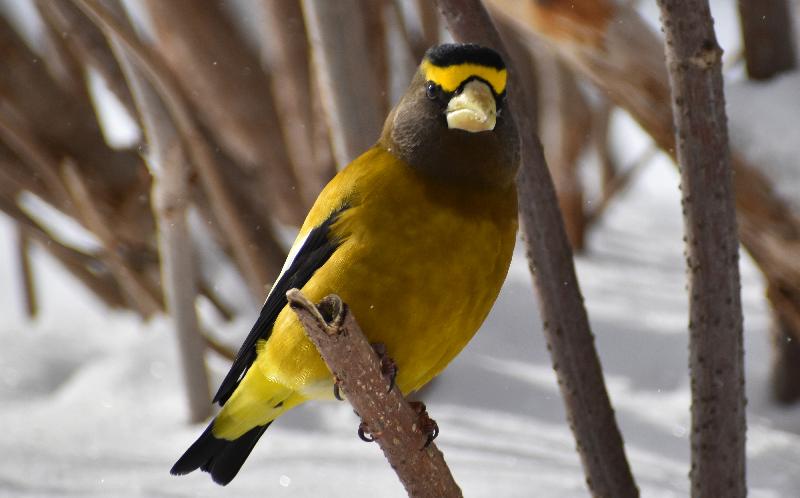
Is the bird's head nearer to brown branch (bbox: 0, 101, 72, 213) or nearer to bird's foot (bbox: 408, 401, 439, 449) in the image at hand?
bird's foot (bbox: 408, 401, 439, 449)

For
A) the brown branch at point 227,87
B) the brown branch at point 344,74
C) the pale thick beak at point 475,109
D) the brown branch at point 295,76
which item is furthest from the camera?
the brown branch at point 227,87

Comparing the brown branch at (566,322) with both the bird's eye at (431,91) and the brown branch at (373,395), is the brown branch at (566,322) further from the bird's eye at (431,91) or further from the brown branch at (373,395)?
the brown branch at (373,395)

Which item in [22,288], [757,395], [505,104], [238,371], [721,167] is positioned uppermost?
[505,104]

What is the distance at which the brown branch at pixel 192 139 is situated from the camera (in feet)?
8.03

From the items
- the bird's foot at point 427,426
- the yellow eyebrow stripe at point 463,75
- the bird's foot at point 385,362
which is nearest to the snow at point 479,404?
the bird's foot at point 427,426

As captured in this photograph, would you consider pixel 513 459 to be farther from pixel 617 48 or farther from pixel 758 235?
pixel 617 48

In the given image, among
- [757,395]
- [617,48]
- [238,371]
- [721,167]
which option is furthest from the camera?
[757,395]

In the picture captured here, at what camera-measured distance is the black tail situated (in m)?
2.25

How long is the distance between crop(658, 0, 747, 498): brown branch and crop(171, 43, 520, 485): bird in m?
0.31

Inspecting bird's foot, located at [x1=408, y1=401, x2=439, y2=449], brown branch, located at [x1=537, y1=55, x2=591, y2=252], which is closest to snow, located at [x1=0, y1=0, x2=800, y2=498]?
brown branch, located at [x1=537, y1=55, x2=591, y2=252]

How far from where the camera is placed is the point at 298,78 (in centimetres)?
386

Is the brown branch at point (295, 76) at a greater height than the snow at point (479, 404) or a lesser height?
greater

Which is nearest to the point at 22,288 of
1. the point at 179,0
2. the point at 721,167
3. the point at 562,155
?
the point at 179,0

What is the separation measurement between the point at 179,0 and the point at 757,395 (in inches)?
98.0
